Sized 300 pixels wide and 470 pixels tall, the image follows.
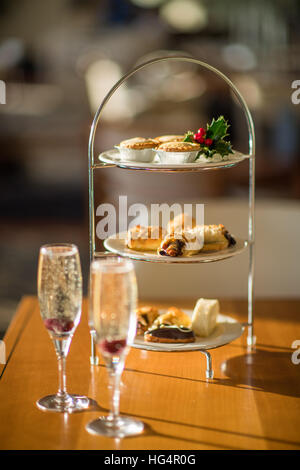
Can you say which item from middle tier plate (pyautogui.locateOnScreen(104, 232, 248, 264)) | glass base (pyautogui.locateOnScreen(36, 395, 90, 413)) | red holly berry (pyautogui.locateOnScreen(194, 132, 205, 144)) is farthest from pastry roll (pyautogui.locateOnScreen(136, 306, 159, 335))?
red holly berry (pyautogui.locateOnScreen(194, 132, 205, 144))

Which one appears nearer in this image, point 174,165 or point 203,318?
point 174,165

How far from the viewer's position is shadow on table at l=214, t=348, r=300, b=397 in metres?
1.21

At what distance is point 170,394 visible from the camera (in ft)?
3.85

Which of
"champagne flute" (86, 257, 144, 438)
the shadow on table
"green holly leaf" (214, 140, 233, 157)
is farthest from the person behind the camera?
"green holly leaf" (214, 140, 233, 157)

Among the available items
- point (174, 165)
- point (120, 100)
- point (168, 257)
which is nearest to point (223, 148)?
point (174, 165)

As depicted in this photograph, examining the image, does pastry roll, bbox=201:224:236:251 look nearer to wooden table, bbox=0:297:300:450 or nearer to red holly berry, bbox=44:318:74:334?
wooden table, bbox=0:297:300:450

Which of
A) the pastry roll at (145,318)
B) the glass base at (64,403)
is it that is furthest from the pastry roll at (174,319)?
the glass base at (64,403)

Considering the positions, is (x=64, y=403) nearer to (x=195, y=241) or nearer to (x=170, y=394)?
(x=170, y=394)

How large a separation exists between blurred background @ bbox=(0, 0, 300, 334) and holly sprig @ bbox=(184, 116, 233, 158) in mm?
2321

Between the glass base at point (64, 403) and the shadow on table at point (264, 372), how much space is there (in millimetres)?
255

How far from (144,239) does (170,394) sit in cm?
33

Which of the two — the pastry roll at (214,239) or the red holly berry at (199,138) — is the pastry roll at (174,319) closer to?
the pastry roll at (214,239)

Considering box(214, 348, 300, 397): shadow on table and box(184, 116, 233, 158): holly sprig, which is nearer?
box(214, 348, 300, 397): shadow on table

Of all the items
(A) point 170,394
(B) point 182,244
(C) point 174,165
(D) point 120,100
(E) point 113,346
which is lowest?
(A) point 170,394
